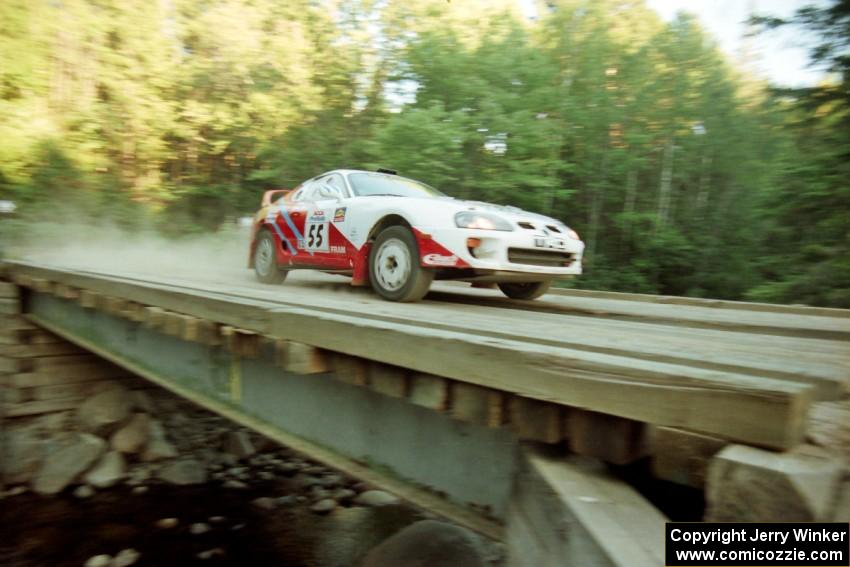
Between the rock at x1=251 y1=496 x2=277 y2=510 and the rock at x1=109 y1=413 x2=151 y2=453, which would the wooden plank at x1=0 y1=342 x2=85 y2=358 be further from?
the rock at x1=251 y1=496 x2=277 y2=510

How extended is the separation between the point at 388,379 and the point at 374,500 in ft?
Answer: 19.5

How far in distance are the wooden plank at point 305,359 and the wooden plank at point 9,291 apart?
876 centimetres

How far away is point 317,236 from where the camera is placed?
6004 mm

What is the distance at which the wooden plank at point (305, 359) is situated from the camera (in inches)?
116

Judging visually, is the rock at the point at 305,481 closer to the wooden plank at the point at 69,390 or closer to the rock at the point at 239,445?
the rock at the point at 239,445

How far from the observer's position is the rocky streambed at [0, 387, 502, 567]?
20.4 ft


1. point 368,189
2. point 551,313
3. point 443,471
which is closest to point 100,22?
point 368,189

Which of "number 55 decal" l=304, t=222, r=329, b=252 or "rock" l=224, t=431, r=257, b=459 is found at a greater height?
"number 55 decal" l=304, t=222, r=329, b=252

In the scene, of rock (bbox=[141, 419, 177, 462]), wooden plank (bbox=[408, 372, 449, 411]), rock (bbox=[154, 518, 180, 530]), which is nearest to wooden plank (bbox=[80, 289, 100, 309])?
rock (bbox=[154, 518, 180, 530])

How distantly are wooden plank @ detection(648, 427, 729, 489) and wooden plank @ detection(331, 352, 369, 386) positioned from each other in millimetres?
1508

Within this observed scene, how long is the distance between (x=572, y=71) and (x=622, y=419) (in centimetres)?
1391

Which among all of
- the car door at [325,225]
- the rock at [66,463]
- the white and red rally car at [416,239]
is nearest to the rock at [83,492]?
the rock at [66,463]

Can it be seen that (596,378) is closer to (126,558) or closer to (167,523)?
(126,558)

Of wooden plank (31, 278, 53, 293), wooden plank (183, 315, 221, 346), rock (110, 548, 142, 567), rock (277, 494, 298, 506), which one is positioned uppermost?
wooden plank (183, 315, 221, 346)
